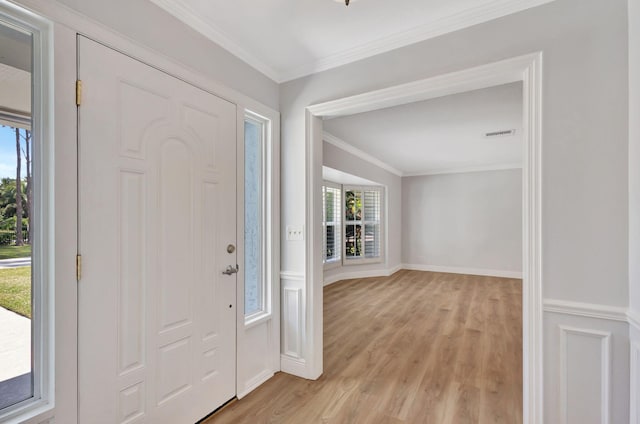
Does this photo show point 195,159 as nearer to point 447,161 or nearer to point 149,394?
point 149,394

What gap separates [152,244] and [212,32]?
143 cm

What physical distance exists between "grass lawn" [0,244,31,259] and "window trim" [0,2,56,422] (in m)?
0.02

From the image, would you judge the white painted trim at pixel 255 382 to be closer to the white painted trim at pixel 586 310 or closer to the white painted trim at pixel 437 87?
the white painted trim at pixel 586 310

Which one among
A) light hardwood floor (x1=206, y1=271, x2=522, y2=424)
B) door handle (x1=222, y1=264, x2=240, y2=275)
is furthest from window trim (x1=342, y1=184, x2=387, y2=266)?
door handle (x1=222, y1=264, x2=240, y2=275)

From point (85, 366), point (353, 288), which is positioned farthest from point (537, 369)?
point (353, 288)

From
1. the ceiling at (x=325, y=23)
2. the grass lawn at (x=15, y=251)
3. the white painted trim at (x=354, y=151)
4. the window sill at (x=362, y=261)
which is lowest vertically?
the window sill at (x=362, y=261)

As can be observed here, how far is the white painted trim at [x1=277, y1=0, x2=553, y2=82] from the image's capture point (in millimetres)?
1678

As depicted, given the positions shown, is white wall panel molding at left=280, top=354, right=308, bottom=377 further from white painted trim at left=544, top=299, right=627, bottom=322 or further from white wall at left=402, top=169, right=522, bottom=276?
white wall at left=402, top=169, right=522, bottom=276

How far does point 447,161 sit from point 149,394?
6142 mm

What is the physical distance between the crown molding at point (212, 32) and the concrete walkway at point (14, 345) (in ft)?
5.58

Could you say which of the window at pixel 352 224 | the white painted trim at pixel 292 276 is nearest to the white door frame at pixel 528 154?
the white painted trim at pixel 292 276

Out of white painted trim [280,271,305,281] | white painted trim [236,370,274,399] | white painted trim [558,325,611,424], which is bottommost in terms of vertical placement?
white painted trim [236,370,274,399]

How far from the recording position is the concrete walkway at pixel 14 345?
1.16 m

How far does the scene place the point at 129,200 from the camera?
1481 millimetres
